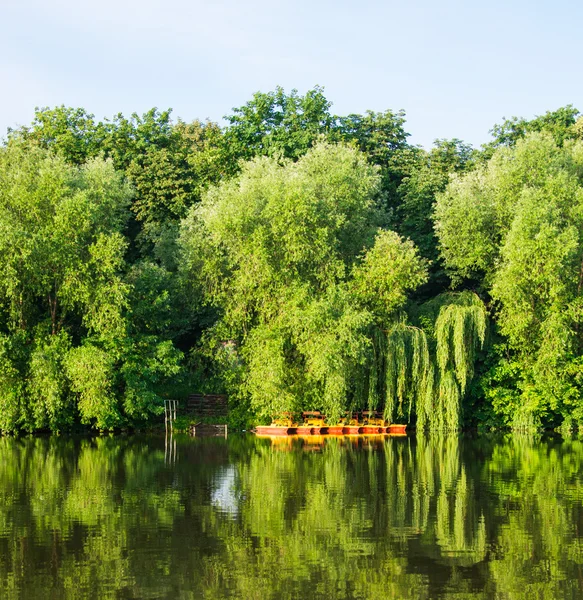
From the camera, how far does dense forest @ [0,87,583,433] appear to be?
4547cm

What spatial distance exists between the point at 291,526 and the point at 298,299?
27074mm

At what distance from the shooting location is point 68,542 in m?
18.7

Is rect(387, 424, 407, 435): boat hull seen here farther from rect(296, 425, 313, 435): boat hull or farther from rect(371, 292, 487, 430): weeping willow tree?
rect(296, 425, 313, 435): boat hull

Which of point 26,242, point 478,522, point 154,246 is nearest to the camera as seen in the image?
point 478,522

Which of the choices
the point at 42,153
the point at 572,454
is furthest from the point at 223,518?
the point at 42,153

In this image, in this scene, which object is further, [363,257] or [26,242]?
[363,257]

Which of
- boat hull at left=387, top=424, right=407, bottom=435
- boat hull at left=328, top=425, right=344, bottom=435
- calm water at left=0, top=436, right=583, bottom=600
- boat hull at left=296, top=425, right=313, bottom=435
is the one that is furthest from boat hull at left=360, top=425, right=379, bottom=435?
calm water at left=0, top=436, right=583, bottom=600

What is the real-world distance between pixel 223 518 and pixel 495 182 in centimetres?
3613

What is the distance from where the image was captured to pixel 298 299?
4716cm

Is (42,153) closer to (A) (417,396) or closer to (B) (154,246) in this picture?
(B) (154,246)

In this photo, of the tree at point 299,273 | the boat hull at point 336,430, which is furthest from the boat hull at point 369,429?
the tree at point 299,273

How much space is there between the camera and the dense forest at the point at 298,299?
149 ft

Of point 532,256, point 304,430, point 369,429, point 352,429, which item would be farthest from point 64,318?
point 532,256

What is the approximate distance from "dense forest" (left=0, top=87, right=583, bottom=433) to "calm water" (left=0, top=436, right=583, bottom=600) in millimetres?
10184
